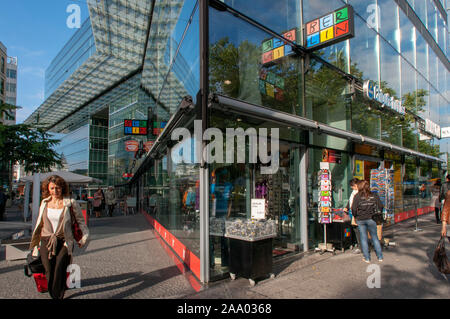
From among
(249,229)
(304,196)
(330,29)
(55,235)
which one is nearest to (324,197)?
(304,196)

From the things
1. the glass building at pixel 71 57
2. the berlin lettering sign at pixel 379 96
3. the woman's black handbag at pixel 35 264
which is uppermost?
the glass building at pixel 71 57

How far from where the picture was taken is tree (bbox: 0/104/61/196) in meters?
15.7

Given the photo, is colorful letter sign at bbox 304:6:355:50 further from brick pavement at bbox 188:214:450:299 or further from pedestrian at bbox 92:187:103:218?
pedestrian at bbox 92:187:103:218

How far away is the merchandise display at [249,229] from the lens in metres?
5.18

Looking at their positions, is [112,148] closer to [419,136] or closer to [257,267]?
[419,136]

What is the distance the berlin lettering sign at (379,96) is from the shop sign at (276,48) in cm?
430

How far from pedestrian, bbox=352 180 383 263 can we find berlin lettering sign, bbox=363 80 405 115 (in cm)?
575

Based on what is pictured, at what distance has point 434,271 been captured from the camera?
5746mm

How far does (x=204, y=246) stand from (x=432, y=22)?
26.8 meters

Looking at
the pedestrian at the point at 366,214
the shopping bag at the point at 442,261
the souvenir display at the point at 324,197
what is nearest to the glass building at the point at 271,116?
the souvenir display at the point at 324,197

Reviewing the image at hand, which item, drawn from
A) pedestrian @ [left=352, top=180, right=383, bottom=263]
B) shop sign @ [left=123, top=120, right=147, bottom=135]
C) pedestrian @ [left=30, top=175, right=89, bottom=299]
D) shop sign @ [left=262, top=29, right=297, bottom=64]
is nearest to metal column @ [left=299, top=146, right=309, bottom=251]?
pedestrian @ [left=352, top=180, right=383, bottom=263]

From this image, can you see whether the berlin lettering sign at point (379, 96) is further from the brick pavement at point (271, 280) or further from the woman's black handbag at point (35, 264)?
the woman's black handbag at point (35, 264)

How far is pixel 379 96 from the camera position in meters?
12.1
